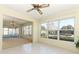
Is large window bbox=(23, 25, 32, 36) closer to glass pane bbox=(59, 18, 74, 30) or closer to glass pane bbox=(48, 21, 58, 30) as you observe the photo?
glass pane bbox=(48, 21, 58, 30)

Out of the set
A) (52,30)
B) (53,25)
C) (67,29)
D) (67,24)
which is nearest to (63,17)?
(67,24)

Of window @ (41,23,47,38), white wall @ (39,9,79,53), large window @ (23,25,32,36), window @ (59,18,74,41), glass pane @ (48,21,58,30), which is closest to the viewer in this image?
white wall @ (39,9,79,53)

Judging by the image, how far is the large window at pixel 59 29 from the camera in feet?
16.0

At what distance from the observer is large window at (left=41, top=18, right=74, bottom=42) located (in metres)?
4.88

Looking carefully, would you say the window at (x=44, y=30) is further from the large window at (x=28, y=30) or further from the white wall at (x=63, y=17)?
the large window at (x=28, y=30)

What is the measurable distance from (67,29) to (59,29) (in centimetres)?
64

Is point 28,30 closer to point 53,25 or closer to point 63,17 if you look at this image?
point 53,25

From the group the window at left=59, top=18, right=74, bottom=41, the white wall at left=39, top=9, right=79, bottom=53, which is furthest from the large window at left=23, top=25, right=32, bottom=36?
the window at left=59, top=18, right=74, bottom=41

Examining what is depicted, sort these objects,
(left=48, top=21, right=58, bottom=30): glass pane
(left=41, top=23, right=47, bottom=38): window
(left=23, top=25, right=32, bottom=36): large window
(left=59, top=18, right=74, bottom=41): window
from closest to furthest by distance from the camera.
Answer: (left=59, top=18, right=74, bottom=41): window, (left=48, top=21, right=58, bottom=30): glass pane, (left=41, top=23, right=47, bottom=38): window, (left=23, top=25, right=32, bottom=36): large window

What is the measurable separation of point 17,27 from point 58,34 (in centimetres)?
292

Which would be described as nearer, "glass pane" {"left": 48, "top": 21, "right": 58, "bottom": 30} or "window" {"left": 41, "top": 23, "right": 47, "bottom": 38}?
"glass pane" {"left": 48, "top": 21, "right": 58, "bottom": 30}

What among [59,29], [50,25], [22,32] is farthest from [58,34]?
[22,32]

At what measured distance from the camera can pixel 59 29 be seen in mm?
5691

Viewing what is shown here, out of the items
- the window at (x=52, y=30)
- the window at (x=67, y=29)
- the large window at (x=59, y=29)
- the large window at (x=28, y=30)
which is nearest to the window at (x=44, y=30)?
the large window at (x=59, y=29)
